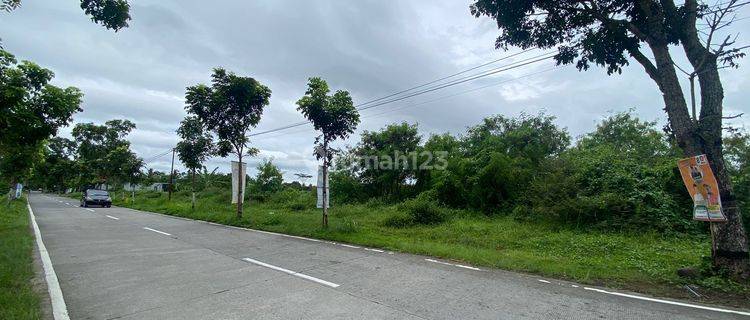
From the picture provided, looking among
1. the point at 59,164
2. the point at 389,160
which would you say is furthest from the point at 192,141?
the point at 59,164

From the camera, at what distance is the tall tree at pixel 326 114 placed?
12.7 meters

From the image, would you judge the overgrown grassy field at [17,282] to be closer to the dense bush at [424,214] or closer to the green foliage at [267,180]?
the dense bush at [424,214]

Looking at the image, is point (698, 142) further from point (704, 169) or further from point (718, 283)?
point (718, 283)

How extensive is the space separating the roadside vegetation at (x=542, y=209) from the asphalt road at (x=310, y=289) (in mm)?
1211

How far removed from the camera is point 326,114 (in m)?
12.7

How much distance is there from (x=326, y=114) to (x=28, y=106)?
25.5 feet

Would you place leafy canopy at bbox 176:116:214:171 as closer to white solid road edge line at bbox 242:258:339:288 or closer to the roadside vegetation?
the roadside vegetation

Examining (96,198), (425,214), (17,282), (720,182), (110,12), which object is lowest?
(17,282)

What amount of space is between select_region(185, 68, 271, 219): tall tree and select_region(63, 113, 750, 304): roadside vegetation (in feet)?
12.6

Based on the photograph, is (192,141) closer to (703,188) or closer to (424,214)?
(424,214)

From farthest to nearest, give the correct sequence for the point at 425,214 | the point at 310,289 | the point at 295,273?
the point at 425,214
the point at 295,273
the point at 310,289

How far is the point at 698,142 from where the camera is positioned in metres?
6.71

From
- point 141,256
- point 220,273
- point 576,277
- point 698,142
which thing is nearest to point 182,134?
point 141,256

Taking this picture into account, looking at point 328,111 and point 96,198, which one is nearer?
point 328,111
